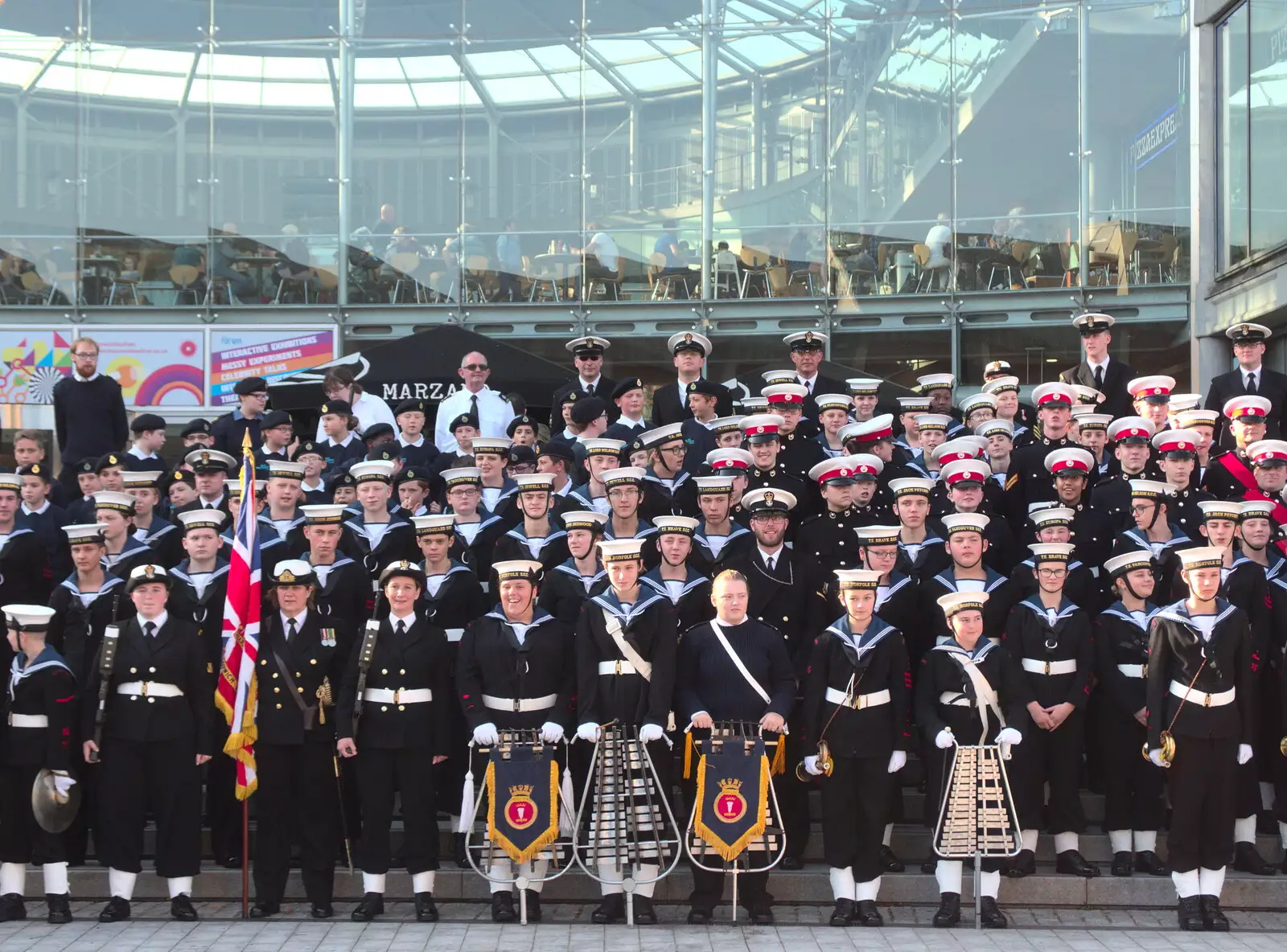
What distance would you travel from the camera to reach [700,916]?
8.91m

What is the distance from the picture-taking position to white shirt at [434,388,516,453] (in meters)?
13.4

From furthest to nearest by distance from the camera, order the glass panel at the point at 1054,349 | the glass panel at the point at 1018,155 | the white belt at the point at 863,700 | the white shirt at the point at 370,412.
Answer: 1. the glass panel at the point at 1018,155
2. the glass panel at the point at 1054,349
3. the white shirt at the point at 370,412
4. the white belt at the point at 863,700

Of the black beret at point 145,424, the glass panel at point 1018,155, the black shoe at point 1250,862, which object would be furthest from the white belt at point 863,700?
the glass panel at point 1018,155

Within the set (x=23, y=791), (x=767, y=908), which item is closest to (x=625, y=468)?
(x=767, y=908)

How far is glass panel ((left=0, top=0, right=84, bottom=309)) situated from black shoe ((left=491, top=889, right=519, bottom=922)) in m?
13.9

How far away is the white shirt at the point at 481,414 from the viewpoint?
13.4m

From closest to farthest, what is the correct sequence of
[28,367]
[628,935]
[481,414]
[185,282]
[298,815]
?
[628,935]
[298,815]
[481,414]
[28,367]
[185,282]

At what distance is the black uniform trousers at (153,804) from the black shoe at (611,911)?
2.26 m

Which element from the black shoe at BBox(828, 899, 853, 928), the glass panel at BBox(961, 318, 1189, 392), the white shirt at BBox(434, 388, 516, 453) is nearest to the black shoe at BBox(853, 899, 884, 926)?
the black shoe at BBox(828, 899, 853, 928)

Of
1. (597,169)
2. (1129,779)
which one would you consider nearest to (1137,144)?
(597,169)

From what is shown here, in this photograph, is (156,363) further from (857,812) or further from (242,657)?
(857,812)

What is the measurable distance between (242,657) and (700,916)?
289 cm

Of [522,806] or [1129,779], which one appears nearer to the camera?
[522,806]

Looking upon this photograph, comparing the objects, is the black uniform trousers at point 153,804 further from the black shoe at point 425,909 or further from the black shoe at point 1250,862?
the black shoe at point 1250,862
